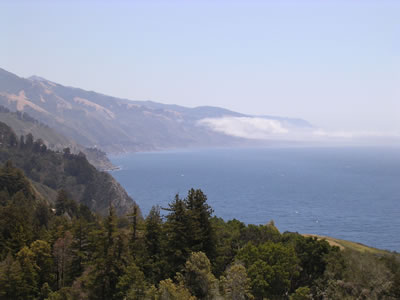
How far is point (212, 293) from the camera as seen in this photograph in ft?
108

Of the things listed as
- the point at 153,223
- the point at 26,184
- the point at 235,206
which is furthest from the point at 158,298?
the point at 235,206

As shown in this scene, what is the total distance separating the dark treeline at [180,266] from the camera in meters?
35.2

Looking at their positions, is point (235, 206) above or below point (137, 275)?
below

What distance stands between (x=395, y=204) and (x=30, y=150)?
194130mm

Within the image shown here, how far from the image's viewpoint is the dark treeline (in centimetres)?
3519

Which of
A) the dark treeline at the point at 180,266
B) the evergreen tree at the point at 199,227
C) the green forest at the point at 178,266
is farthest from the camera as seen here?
the evergreen tree at the point at 199,227

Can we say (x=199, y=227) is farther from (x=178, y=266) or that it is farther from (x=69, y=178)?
(x=69, y=178)

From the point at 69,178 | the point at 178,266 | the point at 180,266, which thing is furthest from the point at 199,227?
the point at 69,178

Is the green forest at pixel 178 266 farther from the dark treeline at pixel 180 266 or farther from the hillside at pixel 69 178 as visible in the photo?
the hillside at pixel 69 178

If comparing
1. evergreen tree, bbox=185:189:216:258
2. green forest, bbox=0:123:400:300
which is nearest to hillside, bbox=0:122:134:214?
green forest, bbox=0:123:400:300

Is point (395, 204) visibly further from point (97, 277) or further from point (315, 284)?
point (97, 277)

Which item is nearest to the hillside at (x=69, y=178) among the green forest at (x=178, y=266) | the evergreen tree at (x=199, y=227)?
the green forest at (x=178, y=266)

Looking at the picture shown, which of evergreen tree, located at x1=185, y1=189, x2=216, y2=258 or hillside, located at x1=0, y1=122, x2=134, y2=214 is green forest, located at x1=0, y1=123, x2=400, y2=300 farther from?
hillside, located at x1=0, y1=122, x2=134, y2=214

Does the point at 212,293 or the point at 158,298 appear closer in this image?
the point at 158,298
